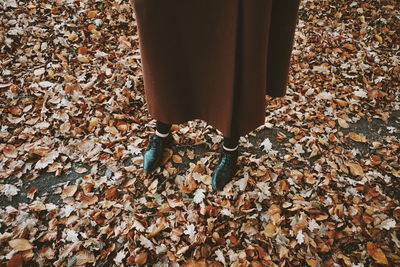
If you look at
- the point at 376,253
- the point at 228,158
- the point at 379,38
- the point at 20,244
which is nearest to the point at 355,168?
the point at 376,253

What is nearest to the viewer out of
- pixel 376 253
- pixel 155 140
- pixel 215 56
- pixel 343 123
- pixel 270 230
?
pixel 215 56

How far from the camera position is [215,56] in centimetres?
169

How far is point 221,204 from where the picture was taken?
2.40m

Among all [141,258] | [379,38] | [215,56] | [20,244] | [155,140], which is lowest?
[141,258]

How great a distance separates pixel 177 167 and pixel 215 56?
126cm

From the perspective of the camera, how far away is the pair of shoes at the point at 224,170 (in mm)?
2443

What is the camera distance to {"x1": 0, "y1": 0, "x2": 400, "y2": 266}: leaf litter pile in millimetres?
2141

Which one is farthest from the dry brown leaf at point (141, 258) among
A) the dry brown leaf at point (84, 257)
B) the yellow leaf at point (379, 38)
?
the yellow leaf at point (379, 38)

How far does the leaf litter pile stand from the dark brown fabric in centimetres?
78

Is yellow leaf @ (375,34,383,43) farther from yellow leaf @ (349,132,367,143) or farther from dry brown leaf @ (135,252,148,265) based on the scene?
dry brown leaf @ (135,252,148,265)

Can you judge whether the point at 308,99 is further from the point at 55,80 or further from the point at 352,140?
the point at 55,80

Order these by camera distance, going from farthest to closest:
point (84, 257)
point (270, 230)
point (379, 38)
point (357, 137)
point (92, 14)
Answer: point (379, 38)
point (92, 14)
point (357, 137)
point (270, 230)
point (84, 257)

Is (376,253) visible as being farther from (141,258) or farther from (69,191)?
(69,191)

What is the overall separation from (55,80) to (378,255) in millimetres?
3640
